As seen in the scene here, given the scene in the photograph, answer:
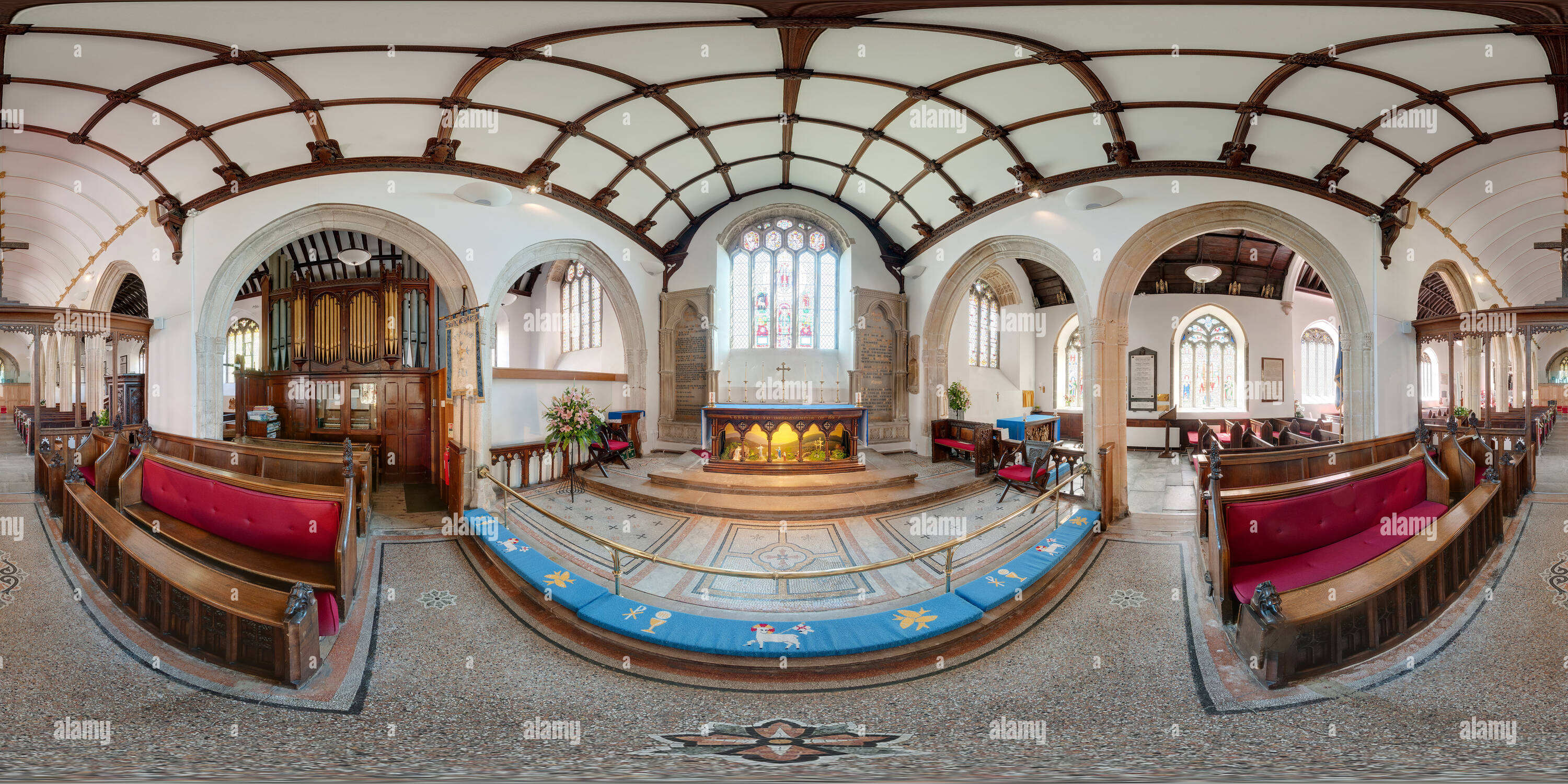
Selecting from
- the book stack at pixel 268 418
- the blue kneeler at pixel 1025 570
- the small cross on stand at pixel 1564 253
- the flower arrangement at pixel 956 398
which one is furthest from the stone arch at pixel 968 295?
the book stack at pixel 268 418

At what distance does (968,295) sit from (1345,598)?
35.3 ft

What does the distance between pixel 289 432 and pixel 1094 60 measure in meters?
13.0

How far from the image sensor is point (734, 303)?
11.7m

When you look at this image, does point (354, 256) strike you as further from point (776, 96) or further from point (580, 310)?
point (776, 96)

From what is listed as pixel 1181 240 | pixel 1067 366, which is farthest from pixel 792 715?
pixel 1067 366

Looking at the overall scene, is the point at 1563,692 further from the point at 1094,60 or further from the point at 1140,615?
the point at 1094,60

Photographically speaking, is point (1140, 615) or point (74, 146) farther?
point (74, 146)

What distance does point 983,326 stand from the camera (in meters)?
13.8

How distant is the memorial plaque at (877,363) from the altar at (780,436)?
2.04 metres

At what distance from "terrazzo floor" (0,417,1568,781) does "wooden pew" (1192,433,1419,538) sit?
4.86ft

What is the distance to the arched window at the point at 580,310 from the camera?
12406 millimetres

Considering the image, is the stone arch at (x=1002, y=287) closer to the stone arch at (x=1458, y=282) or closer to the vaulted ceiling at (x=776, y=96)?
the vaulted ceiling at (x=776, y=96)

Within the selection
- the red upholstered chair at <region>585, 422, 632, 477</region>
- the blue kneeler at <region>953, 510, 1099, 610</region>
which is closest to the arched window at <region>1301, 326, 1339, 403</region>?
the blue kneeler at <region>953, 510, 1099, 610</region>

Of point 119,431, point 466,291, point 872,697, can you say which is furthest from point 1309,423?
point 119,431
